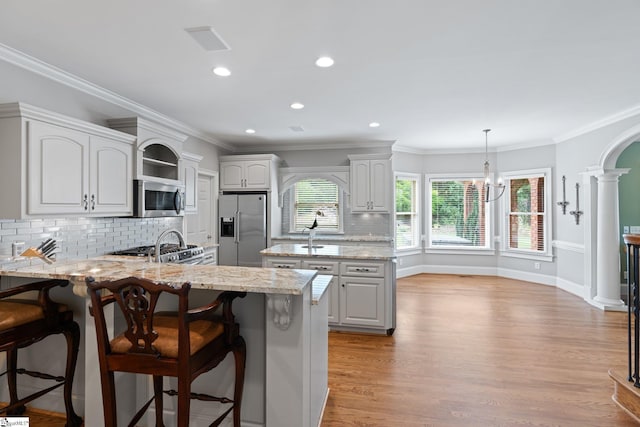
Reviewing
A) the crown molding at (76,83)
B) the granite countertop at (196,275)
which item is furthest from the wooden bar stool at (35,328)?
the crown molding at (76,83)

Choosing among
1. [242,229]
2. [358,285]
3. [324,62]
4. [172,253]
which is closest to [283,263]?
[358,285]

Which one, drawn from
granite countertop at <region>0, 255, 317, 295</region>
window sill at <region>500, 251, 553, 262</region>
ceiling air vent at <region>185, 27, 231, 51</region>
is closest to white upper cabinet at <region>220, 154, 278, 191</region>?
ceiling air vent at <region>185, 27, 231, 51</region>

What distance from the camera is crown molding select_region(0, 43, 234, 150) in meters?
2.76

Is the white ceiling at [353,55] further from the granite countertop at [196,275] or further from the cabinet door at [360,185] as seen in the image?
the granite countertop at [196,275]

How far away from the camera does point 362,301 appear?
3857 mm

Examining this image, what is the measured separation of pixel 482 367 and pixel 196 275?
2656 mm

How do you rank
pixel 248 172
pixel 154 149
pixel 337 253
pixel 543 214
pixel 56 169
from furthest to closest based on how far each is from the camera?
pixel 543 214
pixel 248 172
pixel 154 149
pixel 337 253
pixel 56 169

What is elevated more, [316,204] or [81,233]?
[316,204]

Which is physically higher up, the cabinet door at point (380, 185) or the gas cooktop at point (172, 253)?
the cabinet door at point (380, 185)

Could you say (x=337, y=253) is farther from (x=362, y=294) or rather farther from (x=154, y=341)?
(x=154, y=341)

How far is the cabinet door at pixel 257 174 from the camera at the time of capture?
5996mm

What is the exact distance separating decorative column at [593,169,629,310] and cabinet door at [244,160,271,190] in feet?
16.6

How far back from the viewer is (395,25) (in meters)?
2.34

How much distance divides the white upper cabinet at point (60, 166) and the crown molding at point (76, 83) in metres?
0.54
